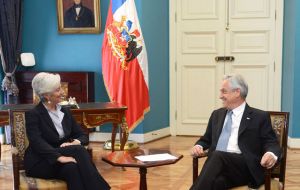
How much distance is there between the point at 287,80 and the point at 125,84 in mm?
2055

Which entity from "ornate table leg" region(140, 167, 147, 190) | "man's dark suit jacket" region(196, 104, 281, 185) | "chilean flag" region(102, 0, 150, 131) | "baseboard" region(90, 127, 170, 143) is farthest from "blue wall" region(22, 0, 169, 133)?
"man's dark suit jacket" region(196, 104, 281, 185)

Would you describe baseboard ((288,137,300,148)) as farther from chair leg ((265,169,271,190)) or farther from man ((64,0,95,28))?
→ chair leg ((265,169,271,190))

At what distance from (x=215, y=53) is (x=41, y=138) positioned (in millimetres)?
3757

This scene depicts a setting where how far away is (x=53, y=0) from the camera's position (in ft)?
20.7

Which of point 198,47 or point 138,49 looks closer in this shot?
point 138,49

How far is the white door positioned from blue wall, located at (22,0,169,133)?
21 cm

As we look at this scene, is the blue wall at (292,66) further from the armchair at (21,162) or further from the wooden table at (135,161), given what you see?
the armchair at (21,162)

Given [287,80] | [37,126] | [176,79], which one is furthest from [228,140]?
[176,79]

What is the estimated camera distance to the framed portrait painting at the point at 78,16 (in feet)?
20.0

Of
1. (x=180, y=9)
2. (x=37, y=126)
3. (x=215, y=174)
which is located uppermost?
(x=180, y=9)

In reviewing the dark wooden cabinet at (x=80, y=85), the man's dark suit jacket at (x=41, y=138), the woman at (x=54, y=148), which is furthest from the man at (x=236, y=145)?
the dark wooden cabinet at (x=80, y=85)

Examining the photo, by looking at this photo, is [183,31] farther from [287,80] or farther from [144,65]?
[287,80]

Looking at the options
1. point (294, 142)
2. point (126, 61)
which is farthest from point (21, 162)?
point (294, 142)

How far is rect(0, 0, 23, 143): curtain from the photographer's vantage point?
240 inches
